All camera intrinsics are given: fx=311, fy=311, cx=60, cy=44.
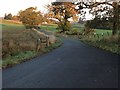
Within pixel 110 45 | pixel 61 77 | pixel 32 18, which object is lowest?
pixel 110 45

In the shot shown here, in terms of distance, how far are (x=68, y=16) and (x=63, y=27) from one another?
295cm

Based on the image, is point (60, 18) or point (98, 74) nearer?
point (98, 74)

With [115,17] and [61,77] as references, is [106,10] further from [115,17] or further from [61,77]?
[61,77]

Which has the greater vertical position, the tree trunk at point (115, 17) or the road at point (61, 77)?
the tree trunk at point (115, 17)

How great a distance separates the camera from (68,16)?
246 ft

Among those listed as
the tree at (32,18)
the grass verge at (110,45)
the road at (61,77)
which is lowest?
the grass verge at (110,45)

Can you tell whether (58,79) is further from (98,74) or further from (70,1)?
(70,1)

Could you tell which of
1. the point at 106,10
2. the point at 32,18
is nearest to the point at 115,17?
the point at 106,10

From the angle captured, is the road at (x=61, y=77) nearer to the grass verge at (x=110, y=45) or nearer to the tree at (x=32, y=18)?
the grass verge at (x=110, y=45)

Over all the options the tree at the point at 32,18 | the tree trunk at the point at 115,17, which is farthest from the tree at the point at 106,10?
the tree at the point at 32,18

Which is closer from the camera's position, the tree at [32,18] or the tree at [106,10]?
the tree at [106,10]

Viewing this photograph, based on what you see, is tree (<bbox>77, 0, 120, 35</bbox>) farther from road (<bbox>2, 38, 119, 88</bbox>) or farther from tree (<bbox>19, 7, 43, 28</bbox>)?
tree (<bbox>19, 7, 43, 28</bbox>)

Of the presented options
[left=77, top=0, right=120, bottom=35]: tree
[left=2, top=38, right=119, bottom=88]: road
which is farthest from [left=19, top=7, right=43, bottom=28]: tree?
[left=2, top=38, right=119, bottom=88]: road

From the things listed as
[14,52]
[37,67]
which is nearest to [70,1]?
[14,52]
